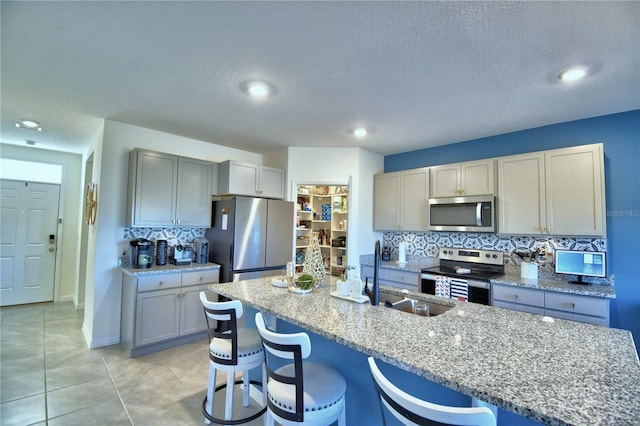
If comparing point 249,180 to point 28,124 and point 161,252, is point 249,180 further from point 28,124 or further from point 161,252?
point 28,124

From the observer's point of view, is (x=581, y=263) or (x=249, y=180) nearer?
(x=581, y=263)

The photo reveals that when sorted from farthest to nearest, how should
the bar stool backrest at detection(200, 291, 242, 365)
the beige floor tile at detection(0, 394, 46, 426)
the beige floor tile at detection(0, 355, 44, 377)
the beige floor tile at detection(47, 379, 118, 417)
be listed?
the beige floor tile at detection(0, 355, 44, 377) → the beige floor tile at detection(47, 379, 118, 417) → the beige floor tile at detection(0, 394, 46, 426) → the bar stool backrest at detection(200, 291, 242, 365)

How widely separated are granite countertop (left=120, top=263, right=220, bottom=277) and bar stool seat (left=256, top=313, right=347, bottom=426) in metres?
2.24

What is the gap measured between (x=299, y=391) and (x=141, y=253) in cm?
284

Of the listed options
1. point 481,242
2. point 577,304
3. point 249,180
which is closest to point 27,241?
point 249,180

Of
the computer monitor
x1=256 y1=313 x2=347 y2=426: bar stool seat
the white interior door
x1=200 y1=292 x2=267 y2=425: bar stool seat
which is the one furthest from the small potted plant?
the white interior door

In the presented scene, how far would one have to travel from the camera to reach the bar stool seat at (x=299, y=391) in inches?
51.2

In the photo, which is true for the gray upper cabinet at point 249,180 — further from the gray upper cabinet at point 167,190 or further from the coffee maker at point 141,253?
the coffee maker at point 141,253

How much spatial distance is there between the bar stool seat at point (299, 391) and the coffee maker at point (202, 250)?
2695 millimetres

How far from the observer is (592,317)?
251 cm

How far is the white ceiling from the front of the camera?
160 cm

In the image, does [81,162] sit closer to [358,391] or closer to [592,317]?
[358,391]

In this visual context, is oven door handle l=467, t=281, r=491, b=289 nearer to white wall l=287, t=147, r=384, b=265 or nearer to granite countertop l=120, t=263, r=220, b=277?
white wall l=287, t=147, r=384, b=265

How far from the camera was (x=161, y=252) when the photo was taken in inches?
140
